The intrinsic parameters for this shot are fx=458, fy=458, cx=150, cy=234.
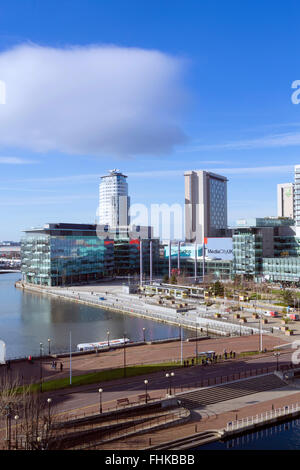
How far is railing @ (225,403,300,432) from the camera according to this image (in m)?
22.1

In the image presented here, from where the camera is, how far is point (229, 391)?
1048 inches

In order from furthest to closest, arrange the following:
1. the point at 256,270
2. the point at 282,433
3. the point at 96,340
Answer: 1. the point at 256,270
2. the point at 96,340
3. the point at 282,433

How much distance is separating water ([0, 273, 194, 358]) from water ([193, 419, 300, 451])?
66.7 feet

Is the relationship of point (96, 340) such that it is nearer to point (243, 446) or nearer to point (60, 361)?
point (60, 361)

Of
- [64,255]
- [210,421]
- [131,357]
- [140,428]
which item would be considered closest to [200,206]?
[64,255]

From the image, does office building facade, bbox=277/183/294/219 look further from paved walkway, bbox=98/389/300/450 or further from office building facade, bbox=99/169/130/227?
paved walkway, bbox=98/389/300/450

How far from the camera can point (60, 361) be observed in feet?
109

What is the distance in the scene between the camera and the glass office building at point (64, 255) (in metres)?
84.8

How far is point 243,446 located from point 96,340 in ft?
75.1

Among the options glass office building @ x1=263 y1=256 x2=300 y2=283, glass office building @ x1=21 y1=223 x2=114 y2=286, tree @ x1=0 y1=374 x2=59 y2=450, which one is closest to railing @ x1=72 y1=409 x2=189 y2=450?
tree @ x1=0 y1=374 x2=59 y2=450

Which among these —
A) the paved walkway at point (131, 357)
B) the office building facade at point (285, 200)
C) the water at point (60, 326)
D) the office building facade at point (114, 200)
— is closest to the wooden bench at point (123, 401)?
the paved walkway at point (131, 357)

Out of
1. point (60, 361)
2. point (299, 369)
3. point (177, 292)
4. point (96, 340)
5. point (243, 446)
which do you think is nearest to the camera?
point (243, 446)
